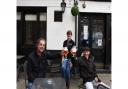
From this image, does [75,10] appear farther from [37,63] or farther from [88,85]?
[37,63]

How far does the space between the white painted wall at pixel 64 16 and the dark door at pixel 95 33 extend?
0.45 meters

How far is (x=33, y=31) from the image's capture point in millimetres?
15289

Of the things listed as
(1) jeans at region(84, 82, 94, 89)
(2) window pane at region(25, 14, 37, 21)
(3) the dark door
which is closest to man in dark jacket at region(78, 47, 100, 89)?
(1) jeans at region(84, 82, 94, 89)

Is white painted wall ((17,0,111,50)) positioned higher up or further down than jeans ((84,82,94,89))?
higher up

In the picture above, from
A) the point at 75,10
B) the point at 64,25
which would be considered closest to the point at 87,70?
the point at 75,10

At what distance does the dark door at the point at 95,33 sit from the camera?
591 inches

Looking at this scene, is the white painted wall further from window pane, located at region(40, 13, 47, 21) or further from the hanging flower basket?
the hanging flower basket

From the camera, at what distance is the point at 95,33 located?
1516 centimetres

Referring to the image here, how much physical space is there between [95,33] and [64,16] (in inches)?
57.5

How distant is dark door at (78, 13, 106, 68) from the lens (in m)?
15.0

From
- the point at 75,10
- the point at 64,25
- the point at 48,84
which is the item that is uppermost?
the point at 75,10

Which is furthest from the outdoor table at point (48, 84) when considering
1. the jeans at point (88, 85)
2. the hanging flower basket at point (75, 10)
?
the hanging flower basket at point (75, 10)
